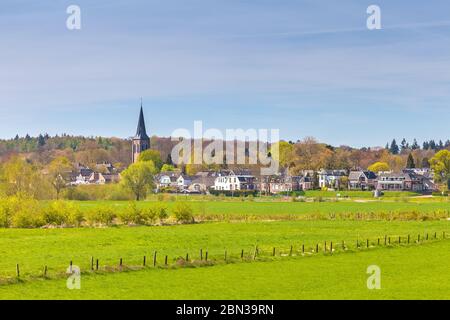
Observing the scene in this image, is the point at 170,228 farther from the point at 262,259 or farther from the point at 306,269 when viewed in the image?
the point at 306,269

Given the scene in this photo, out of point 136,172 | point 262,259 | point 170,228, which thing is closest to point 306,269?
point 262,259

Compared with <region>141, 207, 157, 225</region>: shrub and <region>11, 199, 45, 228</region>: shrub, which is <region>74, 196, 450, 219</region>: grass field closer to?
<region>141, 207, 157, 225</region>: shrub

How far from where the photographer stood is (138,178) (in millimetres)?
144875

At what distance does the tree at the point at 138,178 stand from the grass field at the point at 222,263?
2609 inches

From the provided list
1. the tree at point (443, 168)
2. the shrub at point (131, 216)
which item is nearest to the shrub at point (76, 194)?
the shrub at point (131, 216)

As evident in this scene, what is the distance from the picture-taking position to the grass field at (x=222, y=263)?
118 ft

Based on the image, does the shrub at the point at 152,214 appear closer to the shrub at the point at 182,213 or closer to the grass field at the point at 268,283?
the shrub at the point at 182,213

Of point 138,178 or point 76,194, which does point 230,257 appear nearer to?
point 138,178

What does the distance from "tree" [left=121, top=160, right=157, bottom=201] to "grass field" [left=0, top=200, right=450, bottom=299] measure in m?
66.3

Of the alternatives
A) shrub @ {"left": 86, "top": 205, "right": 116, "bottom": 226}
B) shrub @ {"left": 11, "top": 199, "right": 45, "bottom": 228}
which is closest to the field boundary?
shrub @ {"left": 86, "top": 205, "right": 116, "bottom": 226}

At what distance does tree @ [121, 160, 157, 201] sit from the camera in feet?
471

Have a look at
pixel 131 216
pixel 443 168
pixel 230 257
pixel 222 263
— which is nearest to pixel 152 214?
pixel 131 216
